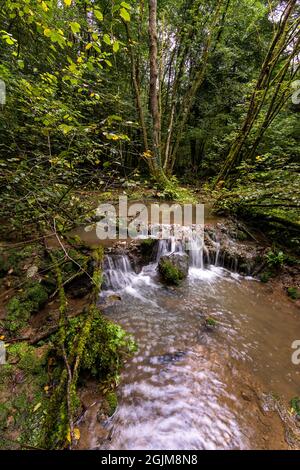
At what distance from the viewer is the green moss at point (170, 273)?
15.6ft

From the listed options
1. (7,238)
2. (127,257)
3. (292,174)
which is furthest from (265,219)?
(7,238)

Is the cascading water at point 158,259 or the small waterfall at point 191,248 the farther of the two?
the small waterfall at point 191,248

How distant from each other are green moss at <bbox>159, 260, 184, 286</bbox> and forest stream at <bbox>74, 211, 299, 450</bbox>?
150 mm

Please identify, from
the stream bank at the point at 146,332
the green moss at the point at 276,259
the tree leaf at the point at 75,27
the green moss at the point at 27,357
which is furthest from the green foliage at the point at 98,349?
the green moss at the point at 276,259

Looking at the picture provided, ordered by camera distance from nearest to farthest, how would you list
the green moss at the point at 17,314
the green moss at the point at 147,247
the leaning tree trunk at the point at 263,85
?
the green moss at the point at 17,314, the green moss at the point at 147,247, the leaning tree trunk at the point at 263,85

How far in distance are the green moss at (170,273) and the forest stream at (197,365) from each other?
5.9 inches

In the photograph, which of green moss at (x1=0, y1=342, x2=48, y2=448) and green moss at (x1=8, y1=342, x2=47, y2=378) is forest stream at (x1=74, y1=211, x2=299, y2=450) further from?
green moss at (x1=8, y1=342, x2=47, y2=378)

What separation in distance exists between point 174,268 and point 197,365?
87.8 inches

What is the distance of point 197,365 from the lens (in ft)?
9.40

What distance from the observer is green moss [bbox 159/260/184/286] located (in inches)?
187

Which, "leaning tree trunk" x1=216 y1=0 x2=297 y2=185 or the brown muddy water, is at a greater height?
"leaning tree trunk" x1=216 y1=0 x2=297 y2=185

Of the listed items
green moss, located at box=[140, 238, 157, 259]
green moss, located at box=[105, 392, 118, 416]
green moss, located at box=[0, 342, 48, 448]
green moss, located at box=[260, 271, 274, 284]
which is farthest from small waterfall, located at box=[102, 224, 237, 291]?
green moss, located at box=[105, 392, 118, 416]

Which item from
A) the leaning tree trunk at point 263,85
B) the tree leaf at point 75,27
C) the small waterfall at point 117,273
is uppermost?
the leaning tree trunk at point 263,85

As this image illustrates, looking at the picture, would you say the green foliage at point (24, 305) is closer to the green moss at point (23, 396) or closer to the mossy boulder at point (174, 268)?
the green moss at point (23, 396)
